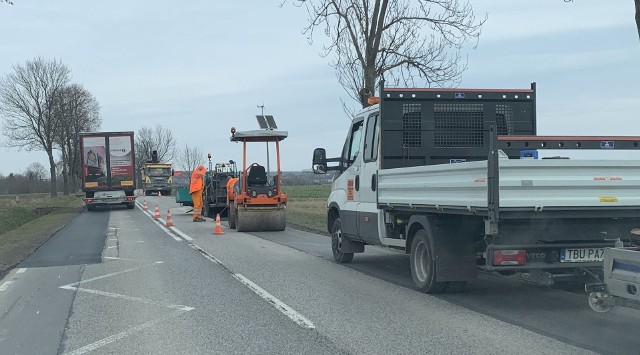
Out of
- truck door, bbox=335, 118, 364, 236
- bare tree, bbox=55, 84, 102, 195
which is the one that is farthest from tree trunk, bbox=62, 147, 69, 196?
truck door, bbox=335, 118, 364, 236

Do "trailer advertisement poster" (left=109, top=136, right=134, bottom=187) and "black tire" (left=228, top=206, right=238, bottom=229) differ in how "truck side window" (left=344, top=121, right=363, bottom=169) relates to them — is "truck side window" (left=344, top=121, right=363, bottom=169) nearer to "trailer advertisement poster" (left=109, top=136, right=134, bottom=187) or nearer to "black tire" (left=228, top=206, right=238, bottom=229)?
"black tire" (left=228, top=206, right=238, bottom=229)

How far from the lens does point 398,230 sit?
10.3 meters

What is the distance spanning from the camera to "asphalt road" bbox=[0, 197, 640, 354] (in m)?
6.55

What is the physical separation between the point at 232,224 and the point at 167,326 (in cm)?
1506

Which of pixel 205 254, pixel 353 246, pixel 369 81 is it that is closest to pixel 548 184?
pixel 353 246

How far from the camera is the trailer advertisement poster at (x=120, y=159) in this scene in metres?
35.3

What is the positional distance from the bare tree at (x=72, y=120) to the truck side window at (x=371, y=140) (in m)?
52.3

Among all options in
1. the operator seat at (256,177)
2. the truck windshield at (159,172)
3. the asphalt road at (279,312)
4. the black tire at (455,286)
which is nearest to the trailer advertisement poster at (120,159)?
the operator seat at (256,177)

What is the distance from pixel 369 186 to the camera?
433 inches

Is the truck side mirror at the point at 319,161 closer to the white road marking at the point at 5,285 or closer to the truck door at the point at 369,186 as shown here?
the truck door at the point at 369,186

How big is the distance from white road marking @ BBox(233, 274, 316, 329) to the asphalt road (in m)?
0.02

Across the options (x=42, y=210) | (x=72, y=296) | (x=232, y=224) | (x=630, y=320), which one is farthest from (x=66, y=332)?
(x=42, y=210)

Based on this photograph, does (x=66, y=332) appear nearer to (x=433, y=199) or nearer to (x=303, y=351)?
(x=303, y=351)

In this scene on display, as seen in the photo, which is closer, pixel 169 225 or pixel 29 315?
pixel 29 315
